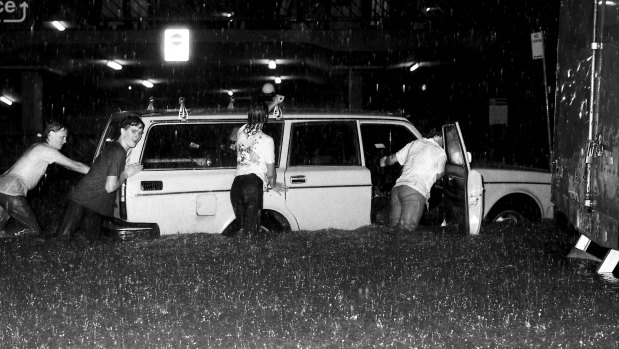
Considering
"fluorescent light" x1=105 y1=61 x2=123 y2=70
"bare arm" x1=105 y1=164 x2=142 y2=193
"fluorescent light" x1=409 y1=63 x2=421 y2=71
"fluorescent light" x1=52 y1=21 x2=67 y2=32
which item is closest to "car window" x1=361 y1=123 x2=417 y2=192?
"bare arm" x1=105 y1=164 x2=142 y2=193

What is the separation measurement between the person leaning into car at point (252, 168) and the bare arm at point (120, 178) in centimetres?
93

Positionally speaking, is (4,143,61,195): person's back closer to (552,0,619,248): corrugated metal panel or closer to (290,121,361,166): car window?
(290,121,361,166): car window

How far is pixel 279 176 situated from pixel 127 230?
5.26 feet

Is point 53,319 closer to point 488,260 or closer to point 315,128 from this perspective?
point 488,260

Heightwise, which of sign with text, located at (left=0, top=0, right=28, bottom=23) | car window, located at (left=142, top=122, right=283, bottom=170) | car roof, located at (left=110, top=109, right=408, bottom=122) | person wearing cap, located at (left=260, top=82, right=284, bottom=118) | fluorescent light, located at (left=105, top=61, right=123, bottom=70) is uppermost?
sign with text, located at (left=0, top=0, right=28, bottom=23)

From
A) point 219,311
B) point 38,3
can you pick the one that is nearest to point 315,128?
point 219,311

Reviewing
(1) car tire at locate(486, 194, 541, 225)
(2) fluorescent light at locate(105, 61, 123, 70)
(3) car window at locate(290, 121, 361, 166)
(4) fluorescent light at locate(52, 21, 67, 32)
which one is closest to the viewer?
(3) car window at locate(290, 121, 361, 166)

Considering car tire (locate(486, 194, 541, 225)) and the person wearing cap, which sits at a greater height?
the person wearing cap

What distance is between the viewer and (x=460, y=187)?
26.6ft

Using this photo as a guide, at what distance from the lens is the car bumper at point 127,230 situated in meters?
7.83

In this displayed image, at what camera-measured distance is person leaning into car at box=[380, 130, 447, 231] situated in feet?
27.5

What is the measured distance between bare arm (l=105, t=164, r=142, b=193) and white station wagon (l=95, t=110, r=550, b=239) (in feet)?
1.11

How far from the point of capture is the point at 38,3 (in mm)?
18719

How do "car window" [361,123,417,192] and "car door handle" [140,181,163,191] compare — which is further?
"car window" [361,123,417,192]
